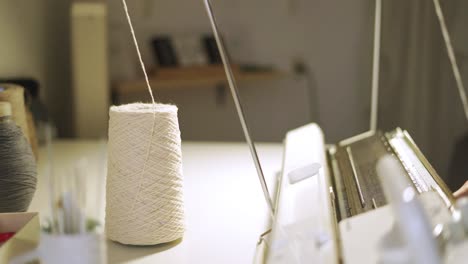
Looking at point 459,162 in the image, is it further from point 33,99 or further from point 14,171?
point 14,171

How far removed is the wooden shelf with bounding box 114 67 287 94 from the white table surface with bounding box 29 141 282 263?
676mm

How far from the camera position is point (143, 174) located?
906mm

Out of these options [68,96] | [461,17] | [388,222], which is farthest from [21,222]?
[461,17]

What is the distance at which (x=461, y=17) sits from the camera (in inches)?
102

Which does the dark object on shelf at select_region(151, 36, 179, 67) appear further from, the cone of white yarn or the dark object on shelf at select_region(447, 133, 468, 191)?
the cone of white yarn

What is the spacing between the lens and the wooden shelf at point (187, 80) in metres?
2.54

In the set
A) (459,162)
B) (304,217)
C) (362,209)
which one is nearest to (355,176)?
(362,209)

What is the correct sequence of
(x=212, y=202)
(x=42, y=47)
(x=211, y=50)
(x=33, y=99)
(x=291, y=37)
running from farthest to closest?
1. (x=291, y=37)
2. (x=211, y=50)
3. (x=42, y=47)
4. (x=33, y=99)
5. (x=212, y=202)

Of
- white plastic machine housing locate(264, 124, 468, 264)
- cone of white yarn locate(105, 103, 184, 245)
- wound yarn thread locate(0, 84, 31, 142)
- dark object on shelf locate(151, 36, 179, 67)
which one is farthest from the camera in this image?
dark object on shelf locate(151, 36, 179, 67)

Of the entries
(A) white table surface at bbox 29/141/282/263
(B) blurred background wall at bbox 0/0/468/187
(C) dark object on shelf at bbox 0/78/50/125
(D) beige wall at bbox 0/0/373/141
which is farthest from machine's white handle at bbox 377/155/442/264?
(D) beige wall at bbox 0/0/373/141

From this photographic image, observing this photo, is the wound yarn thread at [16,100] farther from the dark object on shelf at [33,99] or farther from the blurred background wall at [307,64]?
the blurred background wall at [307,64]

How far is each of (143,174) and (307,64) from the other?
86.4 inches

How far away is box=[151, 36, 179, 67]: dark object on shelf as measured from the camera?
2.71m

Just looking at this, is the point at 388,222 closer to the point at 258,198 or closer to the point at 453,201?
the point at 453,201
